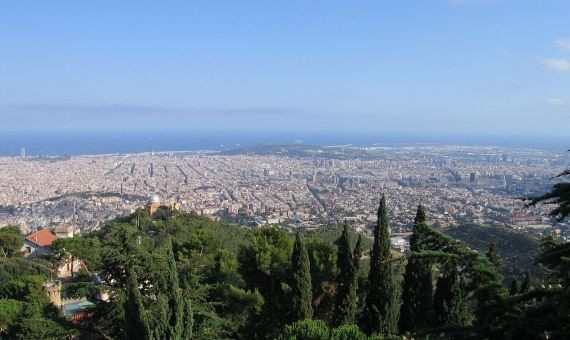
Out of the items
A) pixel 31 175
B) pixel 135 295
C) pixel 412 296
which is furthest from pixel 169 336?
pixel 31 175

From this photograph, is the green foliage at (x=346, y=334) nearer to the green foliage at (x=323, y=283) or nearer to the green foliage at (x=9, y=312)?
the green foliage at (x=323, y=283)

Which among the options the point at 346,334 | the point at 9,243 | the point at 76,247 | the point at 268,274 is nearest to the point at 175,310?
the point at 346,334

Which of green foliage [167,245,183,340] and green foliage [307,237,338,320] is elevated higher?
green foliage [167,245,183,340]

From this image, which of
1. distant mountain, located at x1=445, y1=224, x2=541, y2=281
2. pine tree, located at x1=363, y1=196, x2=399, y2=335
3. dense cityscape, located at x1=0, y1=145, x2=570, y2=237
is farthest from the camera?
dense cityscape, located at x1=0, y1=145, x2=570, y2=237

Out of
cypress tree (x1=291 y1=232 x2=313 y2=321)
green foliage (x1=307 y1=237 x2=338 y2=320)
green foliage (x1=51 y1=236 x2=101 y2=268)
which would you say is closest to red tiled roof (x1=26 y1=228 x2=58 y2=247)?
green foliage (x1=51 y1=236 x2=101 y2=268)

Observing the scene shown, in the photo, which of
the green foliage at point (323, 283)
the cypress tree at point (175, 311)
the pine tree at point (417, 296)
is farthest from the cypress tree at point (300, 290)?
the cypress tree at point (175, 311)

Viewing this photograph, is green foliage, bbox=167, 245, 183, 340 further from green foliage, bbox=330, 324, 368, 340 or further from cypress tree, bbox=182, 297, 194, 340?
green foliage, bbox=330, 324, 368, 340
